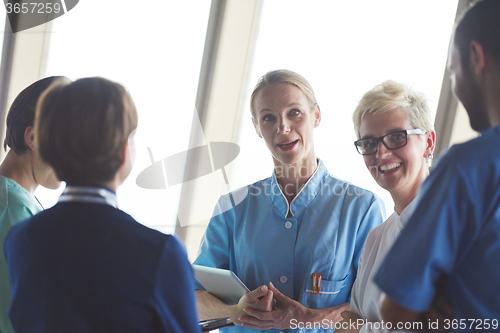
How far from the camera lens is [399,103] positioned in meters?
1.55

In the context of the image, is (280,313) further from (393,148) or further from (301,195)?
(393,148)

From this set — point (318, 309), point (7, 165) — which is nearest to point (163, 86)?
point (7, 165)

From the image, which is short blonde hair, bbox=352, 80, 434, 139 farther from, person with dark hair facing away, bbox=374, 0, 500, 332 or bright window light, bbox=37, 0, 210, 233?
bright window light, bbox=37, 0, 210, 233

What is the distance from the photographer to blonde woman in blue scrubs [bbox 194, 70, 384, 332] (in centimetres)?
168

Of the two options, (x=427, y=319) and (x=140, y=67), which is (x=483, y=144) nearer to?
(x=427, y=319)

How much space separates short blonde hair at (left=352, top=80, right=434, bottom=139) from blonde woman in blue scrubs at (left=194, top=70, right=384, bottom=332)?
379 mm

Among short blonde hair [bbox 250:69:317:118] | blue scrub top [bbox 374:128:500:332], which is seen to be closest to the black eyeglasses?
short blonde hair [bbox 250:69:317:118]

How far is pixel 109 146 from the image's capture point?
0.91 meters

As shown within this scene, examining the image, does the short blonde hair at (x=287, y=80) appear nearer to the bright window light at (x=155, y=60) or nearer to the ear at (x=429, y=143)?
the ear at (x=429, y=143)

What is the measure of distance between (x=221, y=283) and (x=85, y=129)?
0.97 m

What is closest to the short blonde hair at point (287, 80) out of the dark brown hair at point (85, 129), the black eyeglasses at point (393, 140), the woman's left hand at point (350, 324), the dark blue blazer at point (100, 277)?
the black eyeglasses at point (393, 140)

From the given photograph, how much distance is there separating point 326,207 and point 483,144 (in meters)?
1.10

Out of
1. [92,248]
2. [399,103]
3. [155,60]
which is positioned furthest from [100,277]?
[155,60]

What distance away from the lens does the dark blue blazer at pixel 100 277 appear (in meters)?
0.86
